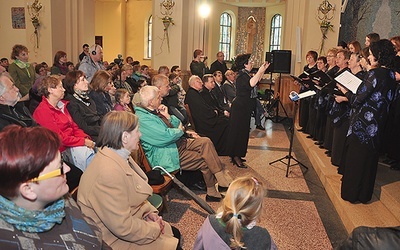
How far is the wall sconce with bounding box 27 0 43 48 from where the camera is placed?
30.3 ft

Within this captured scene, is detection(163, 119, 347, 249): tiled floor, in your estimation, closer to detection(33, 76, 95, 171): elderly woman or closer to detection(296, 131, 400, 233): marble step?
detection(296, 131, 400, 233): marble step

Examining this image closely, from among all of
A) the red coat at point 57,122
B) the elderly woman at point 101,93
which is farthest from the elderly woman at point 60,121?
the elderly woman at point 101,93

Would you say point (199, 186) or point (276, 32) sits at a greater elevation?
point (276, 32)

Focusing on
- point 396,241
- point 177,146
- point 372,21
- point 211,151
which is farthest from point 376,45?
point 372,21

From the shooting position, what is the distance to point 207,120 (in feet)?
19.7

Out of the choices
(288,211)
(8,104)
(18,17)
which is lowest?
(288,211)

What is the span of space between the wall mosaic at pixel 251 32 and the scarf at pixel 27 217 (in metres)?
17.2

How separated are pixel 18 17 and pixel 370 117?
953 centimetres

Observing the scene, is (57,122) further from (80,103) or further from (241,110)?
(241,110)

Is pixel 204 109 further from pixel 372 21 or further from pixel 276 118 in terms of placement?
pixel 372 21

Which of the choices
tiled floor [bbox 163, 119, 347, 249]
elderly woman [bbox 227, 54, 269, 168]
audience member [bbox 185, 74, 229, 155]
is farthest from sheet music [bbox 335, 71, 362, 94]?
audience member [bbox 185, 74, 229, 155]

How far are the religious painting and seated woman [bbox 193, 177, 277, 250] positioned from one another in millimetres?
9817

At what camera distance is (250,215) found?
6.15 feet

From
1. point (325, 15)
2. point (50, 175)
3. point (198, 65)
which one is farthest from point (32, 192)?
point (325, 15)
